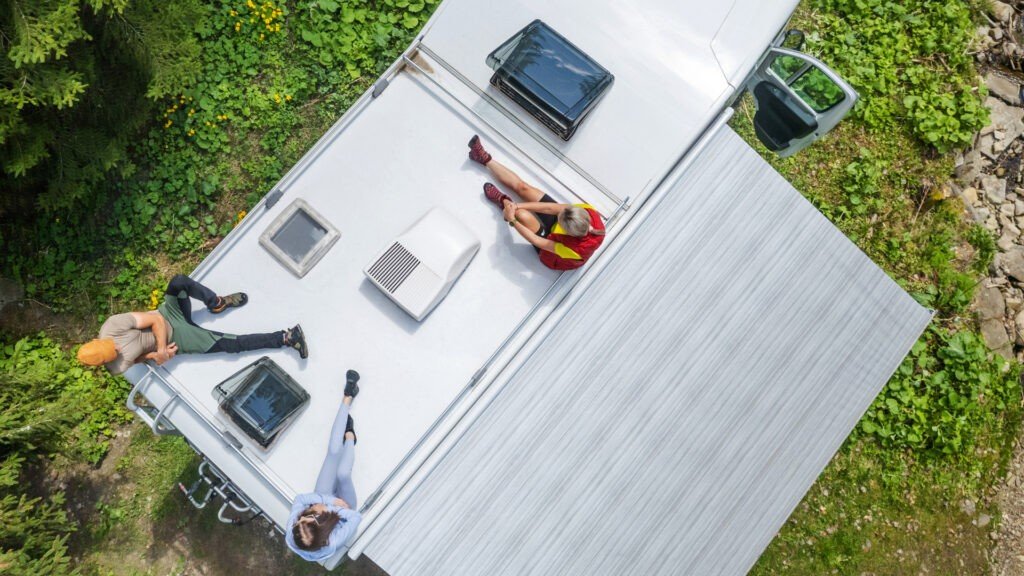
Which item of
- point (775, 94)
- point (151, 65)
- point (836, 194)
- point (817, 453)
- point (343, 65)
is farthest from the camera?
point (836, 194)

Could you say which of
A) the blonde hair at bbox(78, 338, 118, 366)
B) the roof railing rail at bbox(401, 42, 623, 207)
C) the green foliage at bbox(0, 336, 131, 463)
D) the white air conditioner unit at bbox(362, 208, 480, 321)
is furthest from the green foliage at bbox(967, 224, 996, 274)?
the green foliage at bbox(0, 336, 131, 463)

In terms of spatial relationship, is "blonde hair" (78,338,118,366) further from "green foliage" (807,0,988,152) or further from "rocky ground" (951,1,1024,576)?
"rocky ground" (951,1,1024,576)

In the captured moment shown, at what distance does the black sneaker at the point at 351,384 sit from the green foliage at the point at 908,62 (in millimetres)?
7560

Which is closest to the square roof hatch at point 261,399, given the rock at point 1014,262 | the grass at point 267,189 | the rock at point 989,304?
the grass at point 267,189

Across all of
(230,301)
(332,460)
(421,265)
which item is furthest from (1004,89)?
(230,301)

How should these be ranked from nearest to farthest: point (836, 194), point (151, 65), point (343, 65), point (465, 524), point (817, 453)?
point (465, 524) < point (817, 453) < point (151, 65) < point (343, 65) < point (836, 194)

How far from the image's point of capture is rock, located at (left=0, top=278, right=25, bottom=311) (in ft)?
23.8

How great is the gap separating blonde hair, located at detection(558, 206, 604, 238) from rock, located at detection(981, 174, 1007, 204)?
23.4 feet

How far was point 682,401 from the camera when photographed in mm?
5348

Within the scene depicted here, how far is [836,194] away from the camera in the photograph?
8.27 meters

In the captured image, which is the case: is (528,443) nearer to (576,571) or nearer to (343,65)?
(576,571)

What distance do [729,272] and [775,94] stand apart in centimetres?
246

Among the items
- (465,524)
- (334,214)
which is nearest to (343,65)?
(334,214)

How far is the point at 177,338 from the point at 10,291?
3.95m
